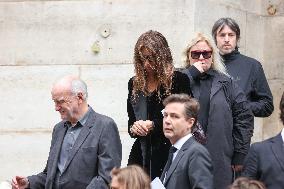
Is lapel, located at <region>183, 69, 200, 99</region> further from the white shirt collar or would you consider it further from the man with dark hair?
the white shirt collar

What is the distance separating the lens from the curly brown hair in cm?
809

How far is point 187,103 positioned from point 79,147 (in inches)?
38.4

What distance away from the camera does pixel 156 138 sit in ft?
26.4

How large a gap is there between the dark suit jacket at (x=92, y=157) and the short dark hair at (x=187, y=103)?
1.98ft

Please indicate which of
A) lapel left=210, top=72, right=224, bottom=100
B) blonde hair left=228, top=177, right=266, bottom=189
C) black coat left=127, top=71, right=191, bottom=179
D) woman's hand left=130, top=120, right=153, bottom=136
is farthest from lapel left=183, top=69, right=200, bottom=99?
blonde hair left=228, top=177, right=266, bottom=189

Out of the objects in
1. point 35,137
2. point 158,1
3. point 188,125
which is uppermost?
point 158,1

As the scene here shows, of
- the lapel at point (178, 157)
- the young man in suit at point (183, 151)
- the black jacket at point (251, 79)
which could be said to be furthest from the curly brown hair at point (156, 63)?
the black jacket at point (251, 79)

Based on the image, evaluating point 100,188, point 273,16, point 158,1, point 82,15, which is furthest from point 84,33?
point 100,188

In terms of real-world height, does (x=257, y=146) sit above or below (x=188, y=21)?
below

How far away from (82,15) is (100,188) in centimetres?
329

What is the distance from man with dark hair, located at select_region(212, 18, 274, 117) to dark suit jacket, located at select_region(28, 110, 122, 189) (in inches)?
66.6

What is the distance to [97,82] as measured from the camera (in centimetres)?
1045

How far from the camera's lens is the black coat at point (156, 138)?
8.00 meters

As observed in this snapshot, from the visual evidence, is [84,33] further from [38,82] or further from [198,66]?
[198,66]
